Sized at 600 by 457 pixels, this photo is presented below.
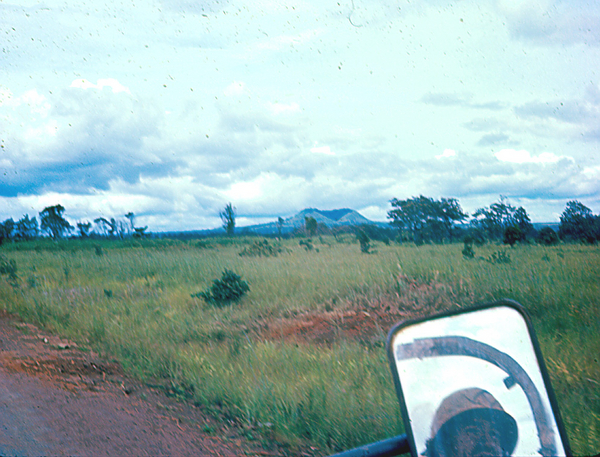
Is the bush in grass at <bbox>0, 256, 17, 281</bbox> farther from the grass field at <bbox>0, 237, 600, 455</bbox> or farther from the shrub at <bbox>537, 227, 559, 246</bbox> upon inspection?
the shrub at <bbox>537, 227, 559, 246</bbox>

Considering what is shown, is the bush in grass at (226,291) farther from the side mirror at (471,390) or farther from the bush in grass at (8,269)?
the side mirror at (471,390)

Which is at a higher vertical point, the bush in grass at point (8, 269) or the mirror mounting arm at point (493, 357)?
the bush in grass at point (8, 269)

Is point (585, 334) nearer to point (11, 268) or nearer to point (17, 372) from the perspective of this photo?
point (17, 372)

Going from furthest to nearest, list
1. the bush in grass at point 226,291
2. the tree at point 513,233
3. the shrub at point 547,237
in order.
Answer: the tree at point 513,233 < the shrub at point 547,237 < the bush in grass at point 226,291

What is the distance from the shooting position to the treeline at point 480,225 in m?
15.5

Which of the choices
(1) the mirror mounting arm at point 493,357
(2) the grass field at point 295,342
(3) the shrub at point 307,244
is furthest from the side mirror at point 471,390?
(3) the shrub at point 307,244

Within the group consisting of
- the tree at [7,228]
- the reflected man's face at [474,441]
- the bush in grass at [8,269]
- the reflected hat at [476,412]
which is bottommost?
the reflected man's face at [474,441]

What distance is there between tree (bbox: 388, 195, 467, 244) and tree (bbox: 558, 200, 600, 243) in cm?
735

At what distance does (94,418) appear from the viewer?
160 inches

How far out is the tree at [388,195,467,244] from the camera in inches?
960

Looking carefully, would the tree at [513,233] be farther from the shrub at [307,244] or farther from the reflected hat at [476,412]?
the reflected hat at [476,412]

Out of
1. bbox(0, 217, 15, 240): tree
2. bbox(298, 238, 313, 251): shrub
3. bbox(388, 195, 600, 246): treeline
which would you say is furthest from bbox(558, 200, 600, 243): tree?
bbox(0, 217, 15, 240): tree

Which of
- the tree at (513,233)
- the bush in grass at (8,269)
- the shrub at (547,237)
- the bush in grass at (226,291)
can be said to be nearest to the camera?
the bush in grass at (226,291)

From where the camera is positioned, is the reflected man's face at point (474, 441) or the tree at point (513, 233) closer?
the reflected man's face at point (474, 441)
